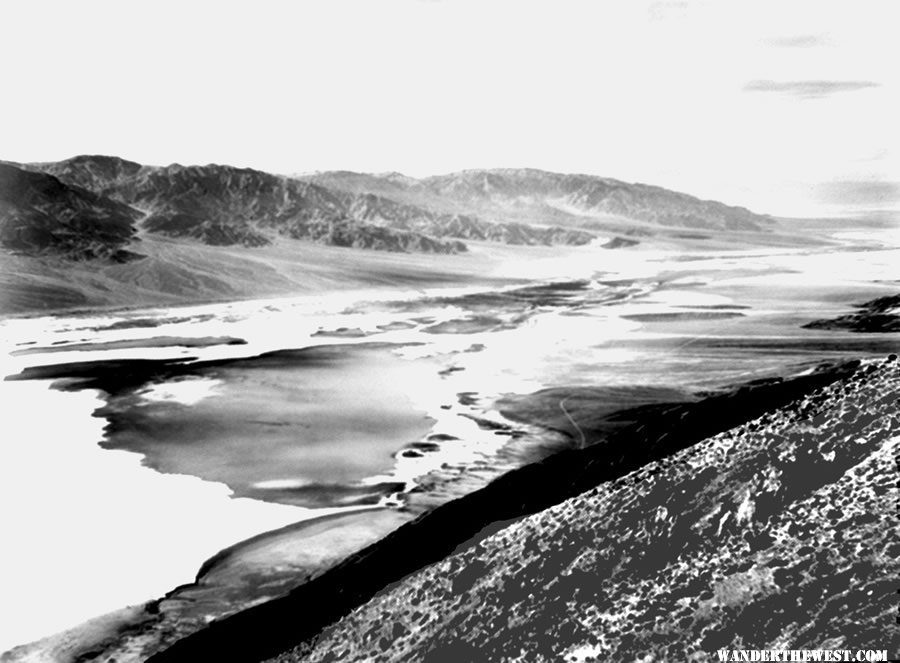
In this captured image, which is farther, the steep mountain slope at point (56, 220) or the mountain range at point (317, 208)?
the mountain range at point (317, 208)

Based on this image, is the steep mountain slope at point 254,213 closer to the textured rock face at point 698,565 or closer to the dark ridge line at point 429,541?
the dark ridge line at point 429,541

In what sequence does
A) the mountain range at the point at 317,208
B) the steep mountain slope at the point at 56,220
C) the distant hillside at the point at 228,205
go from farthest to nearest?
the distant hillside at the point at 228,205, the mountain range at the point at 317,208, the steep mountain slope at the point at 56,220

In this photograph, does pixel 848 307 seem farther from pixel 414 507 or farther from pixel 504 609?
pixel 504 609

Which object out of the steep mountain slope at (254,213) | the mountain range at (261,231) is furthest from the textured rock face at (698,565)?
the steep mountain slope at (254,213)

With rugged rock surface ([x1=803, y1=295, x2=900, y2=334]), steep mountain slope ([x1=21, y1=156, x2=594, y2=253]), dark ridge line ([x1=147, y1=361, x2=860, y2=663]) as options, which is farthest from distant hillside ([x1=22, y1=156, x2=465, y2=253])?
dark ridge line ([x1=147, y1=361, x2=860, y2=663])

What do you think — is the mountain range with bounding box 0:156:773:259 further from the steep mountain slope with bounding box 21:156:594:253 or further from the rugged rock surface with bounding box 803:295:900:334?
the rugged rock surface with bounding box 803:295:900:334

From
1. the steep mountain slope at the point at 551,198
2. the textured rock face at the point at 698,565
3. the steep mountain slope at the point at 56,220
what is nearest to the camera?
the textured rock face at the point at 698,565

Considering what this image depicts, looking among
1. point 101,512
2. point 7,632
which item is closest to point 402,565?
point 7,632
